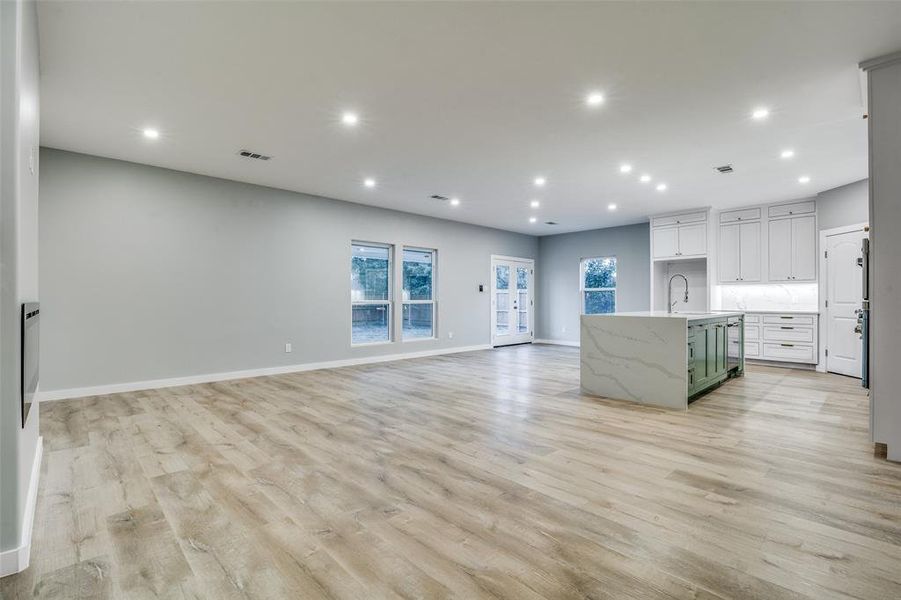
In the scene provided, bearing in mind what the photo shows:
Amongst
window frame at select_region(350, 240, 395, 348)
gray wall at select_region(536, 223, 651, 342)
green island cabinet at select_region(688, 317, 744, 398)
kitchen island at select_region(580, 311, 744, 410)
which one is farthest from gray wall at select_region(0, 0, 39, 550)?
gray wall at select_region(536, 223, 651, 342)

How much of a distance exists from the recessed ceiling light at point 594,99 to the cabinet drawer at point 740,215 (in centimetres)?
550

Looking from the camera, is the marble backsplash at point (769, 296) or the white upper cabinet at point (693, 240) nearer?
the marble backsplash at point (769, 296)

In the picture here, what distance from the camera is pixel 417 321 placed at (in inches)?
341

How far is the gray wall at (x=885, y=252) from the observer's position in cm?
298

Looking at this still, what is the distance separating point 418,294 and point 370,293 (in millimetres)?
1120

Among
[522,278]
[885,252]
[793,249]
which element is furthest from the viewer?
[522,278]

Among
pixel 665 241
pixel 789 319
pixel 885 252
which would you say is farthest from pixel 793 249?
pixel 885 252

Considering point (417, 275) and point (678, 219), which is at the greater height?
point (678, 219)

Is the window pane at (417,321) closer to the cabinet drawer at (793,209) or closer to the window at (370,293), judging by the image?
the window at (370,293)

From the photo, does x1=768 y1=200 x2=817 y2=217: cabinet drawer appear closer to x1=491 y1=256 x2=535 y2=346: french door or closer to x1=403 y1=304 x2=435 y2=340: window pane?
x1=491 y1=256 x2=535 y2=346: french door

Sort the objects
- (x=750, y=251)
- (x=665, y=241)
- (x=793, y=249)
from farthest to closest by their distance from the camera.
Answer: (x=665, y=241), (x=750, y=251), (x=793, y=249)

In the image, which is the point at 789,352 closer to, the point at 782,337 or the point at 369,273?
the point at 782,337

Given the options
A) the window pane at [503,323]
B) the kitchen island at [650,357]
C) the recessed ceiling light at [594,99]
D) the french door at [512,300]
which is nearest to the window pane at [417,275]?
the french door at [512,300]

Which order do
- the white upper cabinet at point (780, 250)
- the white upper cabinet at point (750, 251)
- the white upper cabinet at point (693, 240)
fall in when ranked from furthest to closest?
the white upper cabinet at point (693, 240), the white upper cabinet at point (750, 251), the white upper cabinet at point (780, 250)
